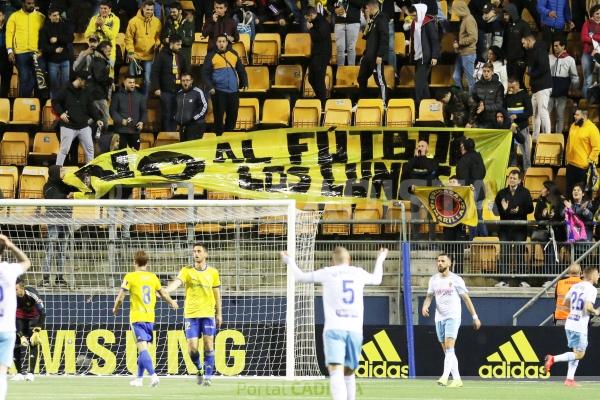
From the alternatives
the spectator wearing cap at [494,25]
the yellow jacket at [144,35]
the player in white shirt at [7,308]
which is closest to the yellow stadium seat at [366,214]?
the spectator wearing cap at [494,25]

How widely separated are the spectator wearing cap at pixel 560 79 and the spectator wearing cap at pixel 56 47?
8.81 metres

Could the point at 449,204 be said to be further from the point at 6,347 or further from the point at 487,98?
the point at 6,347

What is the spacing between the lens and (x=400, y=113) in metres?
25.5

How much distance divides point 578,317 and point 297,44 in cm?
970

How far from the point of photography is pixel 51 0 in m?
27.9

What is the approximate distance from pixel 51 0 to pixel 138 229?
24.9ft

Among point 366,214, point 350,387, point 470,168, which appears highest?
point 470,168

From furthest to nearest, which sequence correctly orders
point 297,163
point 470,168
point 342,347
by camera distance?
1. point 297,163
2. point 470,168
3. point 342,347

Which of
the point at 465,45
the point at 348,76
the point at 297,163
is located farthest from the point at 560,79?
the point at 297,163

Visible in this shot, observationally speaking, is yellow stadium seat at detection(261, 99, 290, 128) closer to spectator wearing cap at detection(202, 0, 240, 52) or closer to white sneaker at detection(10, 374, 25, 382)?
spectator wearing cap at detection(202, 0, 240, 52)

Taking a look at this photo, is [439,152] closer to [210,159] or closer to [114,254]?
[210,159]

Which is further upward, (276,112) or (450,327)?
(276,112)

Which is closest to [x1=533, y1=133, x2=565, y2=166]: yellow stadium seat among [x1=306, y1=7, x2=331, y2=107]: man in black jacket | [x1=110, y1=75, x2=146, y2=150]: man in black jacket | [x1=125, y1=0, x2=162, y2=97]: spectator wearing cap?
[x1=306, y1=7, x2=331, y2=107]: man in black jacket

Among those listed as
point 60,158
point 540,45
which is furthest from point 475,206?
point 60,158
